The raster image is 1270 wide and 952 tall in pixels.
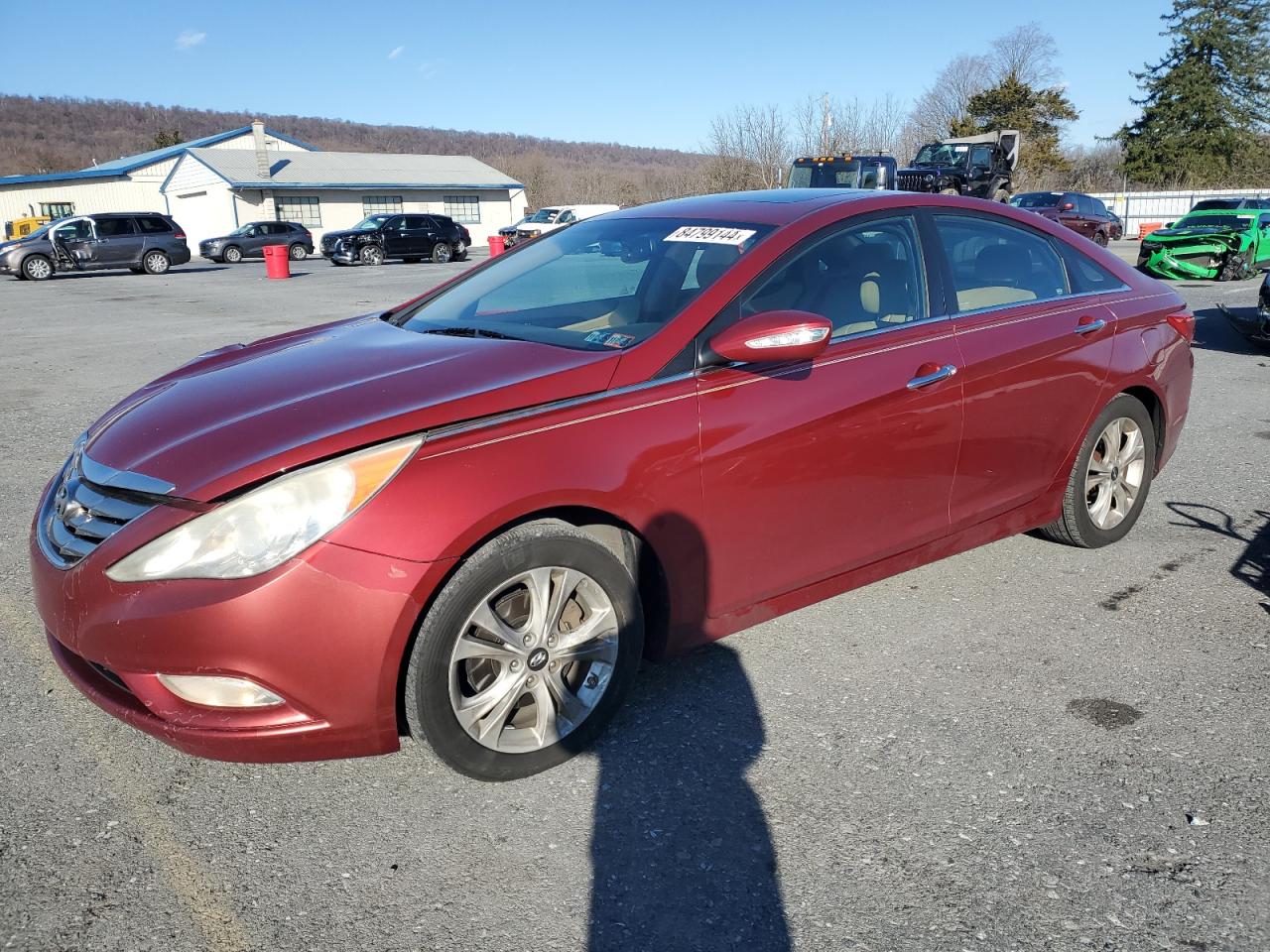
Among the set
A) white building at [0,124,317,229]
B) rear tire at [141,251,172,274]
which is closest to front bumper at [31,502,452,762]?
rear tire at [141,251,172,274]

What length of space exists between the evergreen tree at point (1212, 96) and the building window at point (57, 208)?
61.0 m

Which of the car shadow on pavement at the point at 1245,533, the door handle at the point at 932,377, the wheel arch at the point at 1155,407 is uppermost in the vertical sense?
the door handle at the point at 932,377

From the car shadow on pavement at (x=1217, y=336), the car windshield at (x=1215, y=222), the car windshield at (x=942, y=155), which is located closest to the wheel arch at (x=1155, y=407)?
the car shadow on pavement at (x=1217, y=336)

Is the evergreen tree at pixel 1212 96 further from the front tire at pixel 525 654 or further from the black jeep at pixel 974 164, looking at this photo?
the front tire at pixel 525 654

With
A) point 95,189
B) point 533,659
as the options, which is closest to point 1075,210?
point 533,659

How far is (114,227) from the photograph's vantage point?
29.3 metres

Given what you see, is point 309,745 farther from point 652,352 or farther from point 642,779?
point 652,352

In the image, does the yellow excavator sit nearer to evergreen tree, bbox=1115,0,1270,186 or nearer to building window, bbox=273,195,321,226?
building window, bbox=273,195,321,226

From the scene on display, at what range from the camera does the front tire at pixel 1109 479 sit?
4.40 meters

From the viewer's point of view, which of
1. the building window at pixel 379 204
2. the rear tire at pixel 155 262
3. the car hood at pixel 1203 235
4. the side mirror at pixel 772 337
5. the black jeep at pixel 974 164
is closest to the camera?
the side mirror at pixel 772 337

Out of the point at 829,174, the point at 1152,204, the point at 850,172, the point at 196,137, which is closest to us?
the point at 850,172

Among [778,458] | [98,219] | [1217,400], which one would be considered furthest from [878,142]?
[778,458]

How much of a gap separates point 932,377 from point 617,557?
1.45 metres

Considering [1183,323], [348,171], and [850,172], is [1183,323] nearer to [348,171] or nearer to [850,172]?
[850,172]
